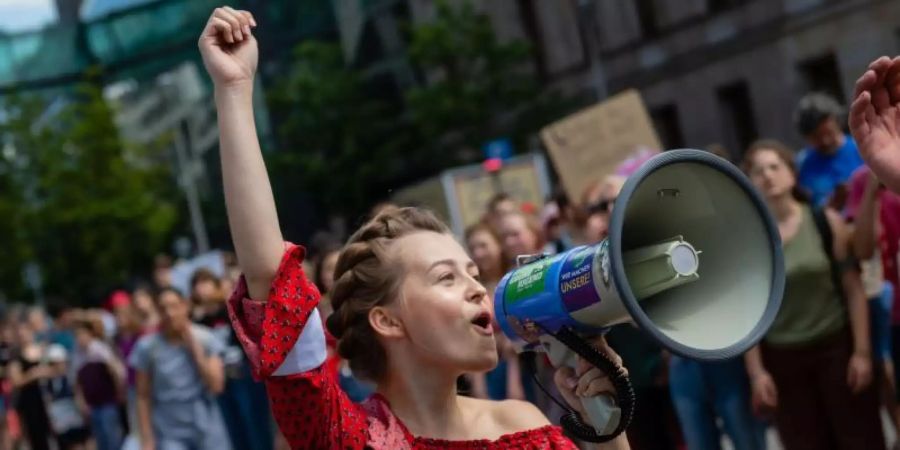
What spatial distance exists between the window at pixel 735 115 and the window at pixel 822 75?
2297mm

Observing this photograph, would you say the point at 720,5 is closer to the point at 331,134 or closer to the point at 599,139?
the point at 331,134

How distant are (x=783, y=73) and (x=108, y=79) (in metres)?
19.6

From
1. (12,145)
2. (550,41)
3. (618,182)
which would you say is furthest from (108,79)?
(618,182)

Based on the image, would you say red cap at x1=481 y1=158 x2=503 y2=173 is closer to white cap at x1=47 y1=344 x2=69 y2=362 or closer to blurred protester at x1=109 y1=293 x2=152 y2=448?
blurred protester at x1=109 y1=293 x2=152 y2=448

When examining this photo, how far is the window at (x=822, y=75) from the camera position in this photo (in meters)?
23.9

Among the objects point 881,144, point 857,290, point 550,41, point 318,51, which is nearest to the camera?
point 881,144

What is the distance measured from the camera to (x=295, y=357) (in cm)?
271

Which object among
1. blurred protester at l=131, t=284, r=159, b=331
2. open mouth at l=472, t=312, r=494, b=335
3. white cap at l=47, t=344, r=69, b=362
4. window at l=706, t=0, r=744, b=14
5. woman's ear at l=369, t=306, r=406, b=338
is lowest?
white cap at l=47, t=344, r=69, b=362

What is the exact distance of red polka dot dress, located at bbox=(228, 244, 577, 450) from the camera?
2.68m

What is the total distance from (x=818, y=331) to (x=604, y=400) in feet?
10.8

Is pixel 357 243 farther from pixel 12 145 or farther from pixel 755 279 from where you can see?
pixel 12 145

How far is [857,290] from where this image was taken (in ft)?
19.2

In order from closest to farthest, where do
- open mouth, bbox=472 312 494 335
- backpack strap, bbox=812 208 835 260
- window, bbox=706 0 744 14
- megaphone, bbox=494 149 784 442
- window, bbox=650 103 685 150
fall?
megaphone, bbox=494 149 784 442, open mouth, bbox=472 312 494 335, backpack strap, bbox=812 208 835 260, window, bbox=706 0 744 14, window, bbox=650 103 685 150

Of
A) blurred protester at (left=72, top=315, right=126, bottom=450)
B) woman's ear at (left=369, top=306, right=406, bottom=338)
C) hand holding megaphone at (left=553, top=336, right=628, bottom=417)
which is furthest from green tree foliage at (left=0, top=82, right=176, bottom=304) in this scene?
hand holding megaphone at (left=553, top=336, right=628, bottom=417)
